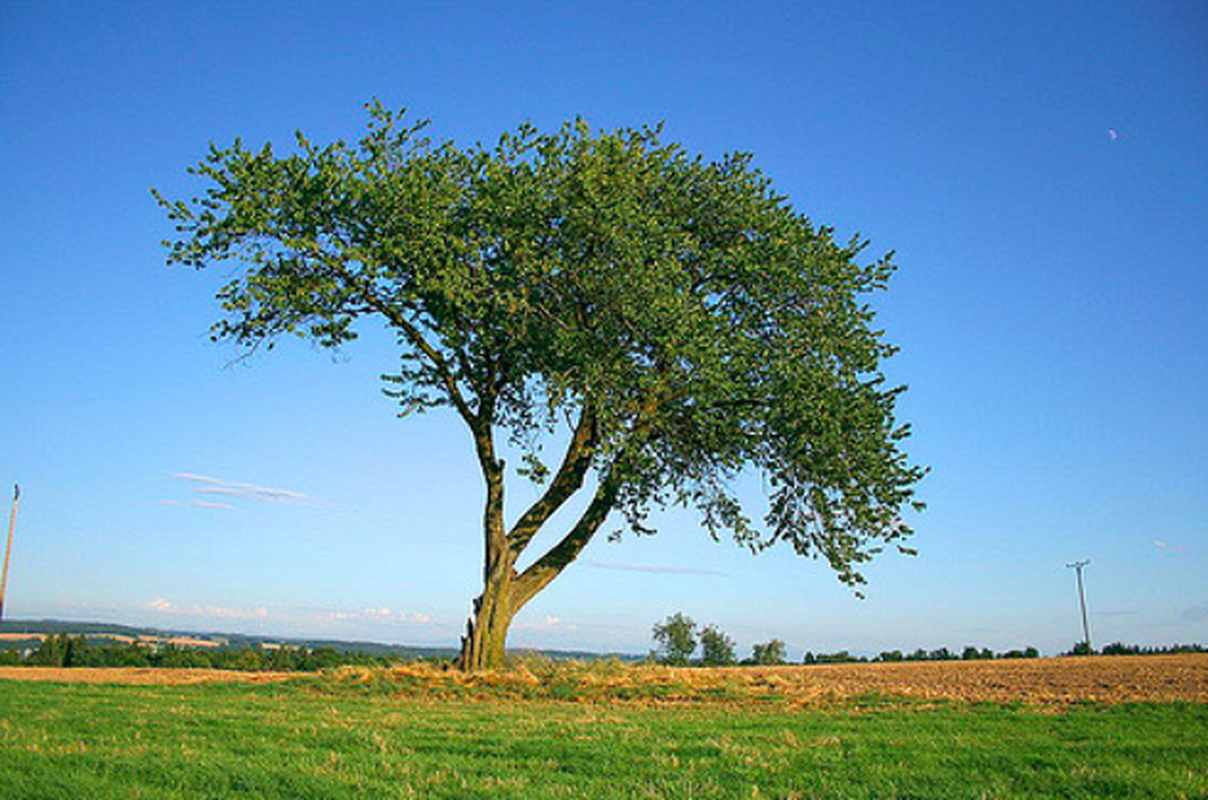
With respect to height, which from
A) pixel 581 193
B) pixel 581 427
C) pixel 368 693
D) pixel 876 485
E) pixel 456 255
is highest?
pixel 581 193

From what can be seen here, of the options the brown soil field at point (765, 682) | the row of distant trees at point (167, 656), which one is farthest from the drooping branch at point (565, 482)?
the row of distant trees at point (167, 656)

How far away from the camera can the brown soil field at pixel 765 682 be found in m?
15.9

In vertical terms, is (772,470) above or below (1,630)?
above

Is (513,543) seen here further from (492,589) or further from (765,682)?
(765,682)

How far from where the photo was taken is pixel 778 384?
20.4 m

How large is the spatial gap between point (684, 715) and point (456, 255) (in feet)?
40.3

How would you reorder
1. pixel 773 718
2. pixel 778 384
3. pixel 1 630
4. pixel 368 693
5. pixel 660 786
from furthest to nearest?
pixel 1 630, pixel 778 384, pixel 368 693, pixel 773 718, pixel 660 786

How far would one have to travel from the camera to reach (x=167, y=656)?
26.6m

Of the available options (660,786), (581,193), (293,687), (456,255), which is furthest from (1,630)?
(660,786)

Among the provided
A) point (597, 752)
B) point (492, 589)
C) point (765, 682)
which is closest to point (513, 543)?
point (492, 589)

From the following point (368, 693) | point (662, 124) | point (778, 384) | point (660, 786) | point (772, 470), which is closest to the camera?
point (660, 786)

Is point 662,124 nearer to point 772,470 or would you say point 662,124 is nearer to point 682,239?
point 682,239

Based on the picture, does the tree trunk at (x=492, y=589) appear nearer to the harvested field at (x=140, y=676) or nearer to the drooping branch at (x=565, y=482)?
the drooping branch at (x=565, y=482)

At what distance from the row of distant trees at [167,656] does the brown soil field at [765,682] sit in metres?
3.97
